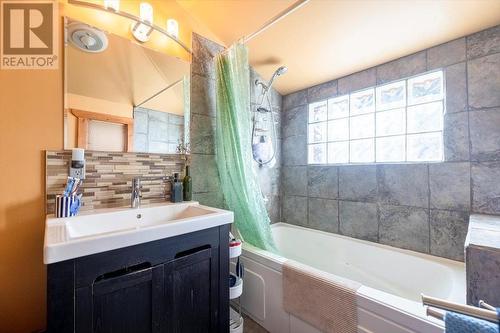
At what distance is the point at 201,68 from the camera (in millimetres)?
1757

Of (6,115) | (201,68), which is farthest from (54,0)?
(201,68)

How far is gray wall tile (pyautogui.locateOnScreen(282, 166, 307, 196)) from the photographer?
2.33 m

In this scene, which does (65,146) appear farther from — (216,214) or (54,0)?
(216,214)

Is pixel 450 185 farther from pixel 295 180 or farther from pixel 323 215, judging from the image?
pixel 295 180

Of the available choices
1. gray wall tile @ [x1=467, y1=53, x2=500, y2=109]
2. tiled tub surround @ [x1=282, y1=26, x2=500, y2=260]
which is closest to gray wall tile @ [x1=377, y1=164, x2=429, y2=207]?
tiled tub surround @ [x1=282, y1=26, x2=500, y2=260]

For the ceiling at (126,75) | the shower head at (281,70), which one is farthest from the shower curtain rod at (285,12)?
the ceiling at (126,75)

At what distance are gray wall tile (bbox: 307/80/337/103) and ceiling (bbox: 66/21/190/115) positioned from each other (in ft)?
4.30

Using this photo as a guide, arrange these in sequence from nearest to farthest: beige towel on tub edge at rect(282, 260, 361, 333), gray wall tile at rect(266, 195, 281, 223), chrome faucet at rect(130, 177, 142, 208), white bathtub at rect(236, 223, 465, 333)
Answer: white bathtub at rect(236, 223, 465, 333), beige towel on tub edge at rect(282, 260, 361, 333), chrome faucet at rect(130, 177, 142, 208), gray wall tile at rect(266, 195, 281, 223)

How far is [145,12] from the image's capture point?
1.42 metres

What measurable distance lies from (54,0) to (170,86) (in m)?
0.70

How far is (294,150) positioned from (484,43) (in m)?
1.59

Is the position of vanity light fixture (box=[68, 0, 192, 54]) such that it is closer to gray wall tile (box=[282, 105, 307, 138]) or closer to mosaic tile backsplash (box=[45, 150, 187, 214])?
mosaic tile backsplash (box=[45, 150, 187, 214])

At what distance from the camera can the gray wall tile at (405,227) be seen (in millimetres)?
1609

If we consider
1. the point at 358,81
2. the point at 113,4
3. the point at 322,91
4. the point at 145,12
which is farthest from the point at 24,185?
the point at 358,81
